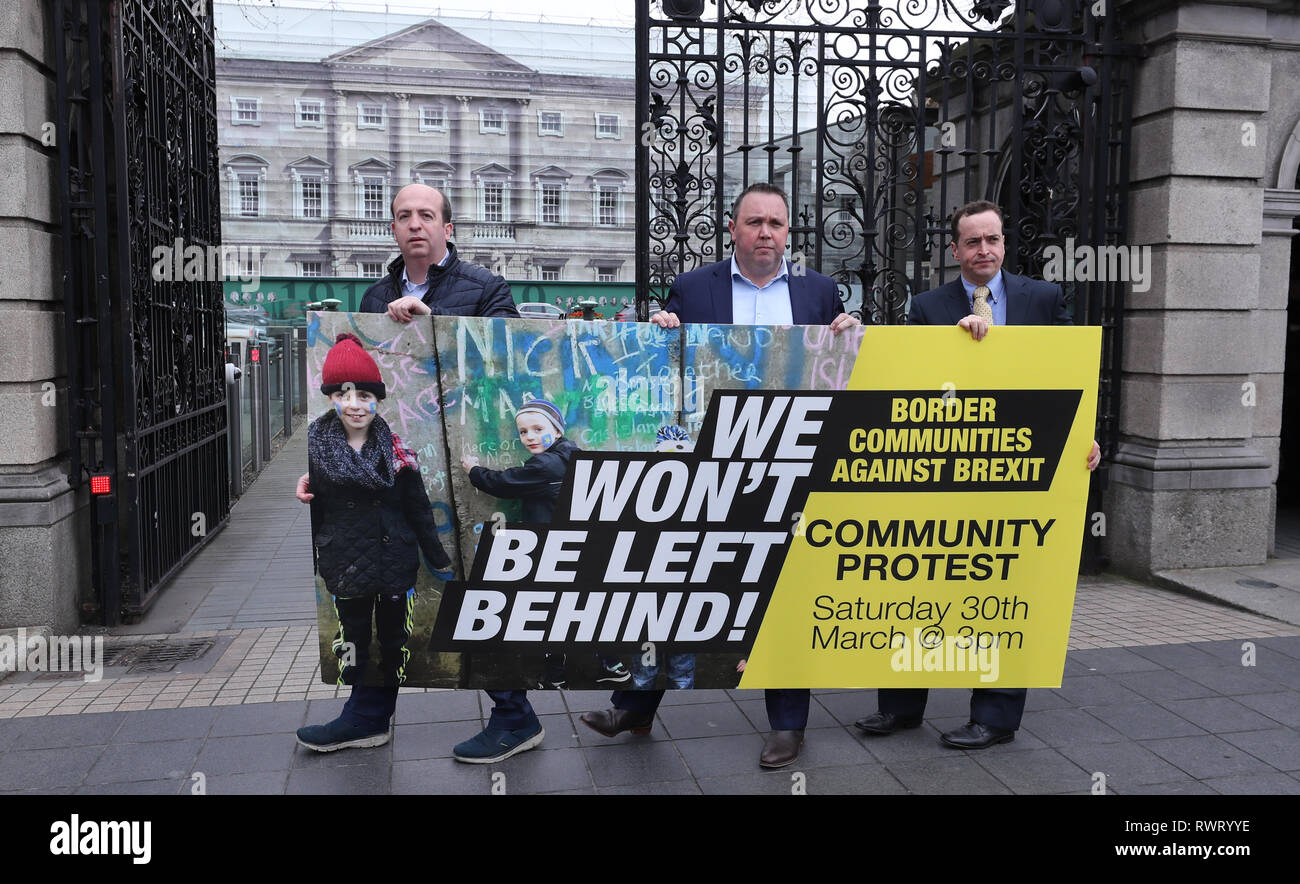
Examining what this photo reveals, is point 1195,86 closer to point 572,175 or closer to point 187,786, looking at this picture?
point 187,786

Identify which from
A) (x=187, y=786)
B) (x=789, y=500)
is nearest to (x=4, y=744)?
(x=187, y=786)

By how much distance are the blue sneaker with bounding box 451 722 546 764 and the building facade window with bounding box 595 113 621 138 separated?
54.9 meters

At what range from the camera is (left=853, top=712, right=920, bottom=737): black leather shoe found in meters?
4.74

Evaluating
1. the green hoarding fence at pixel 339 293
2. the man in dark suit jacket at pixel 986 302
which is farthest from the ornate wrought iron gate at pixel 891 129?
the green hoarding fence at pixel 339 293

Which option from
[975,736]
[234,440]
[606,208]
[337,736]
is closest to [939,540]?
[975,736]

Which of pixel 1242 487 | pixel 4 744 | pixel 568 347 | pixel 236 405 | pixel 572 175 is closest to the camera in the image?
pixel 568 347

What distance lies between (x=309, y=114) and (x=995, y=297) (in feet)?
180

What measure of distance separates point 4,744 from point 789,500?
352cm

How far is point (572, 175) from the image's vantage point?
5628 cm

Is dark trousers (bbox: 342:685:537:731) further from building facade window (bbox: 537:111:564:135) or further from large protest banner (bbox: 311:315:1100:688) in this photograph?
building facade window (bbox: 537:111:564:135)

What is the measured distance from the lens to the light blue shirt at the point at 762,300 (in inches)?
176

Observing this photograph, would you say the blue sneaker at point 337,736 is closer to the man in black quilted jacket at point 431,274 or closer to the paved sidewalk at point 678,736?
the paved sidewalk at point 678,736

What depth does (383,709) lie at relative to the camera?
4.52 meters

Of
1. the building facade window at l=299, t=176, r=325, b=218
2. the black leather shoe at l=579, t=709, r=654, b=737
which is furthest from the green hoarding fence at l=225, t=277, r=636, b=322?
the black leather shoe at l=579, t=709, r=654, b=737
